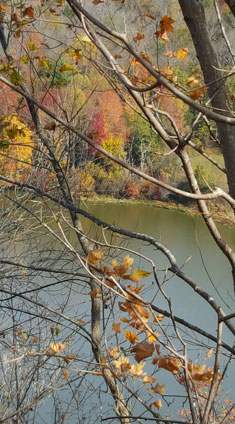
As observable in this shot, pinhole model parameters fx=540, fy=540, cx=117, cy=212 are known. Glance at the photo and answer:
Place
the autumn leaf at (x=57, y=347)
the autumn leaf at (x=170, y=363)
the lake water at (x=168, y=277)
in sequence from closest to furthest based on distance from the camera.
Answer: the autumn leaf at (x=170, y=363), the autumn leaf at (x=57, y=347), the lake water at (x=168, y=277)

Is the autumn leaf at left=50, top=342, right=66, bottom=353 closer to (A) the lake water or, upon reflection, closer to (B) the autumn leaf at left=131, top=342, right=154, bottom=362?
(A) the lake water

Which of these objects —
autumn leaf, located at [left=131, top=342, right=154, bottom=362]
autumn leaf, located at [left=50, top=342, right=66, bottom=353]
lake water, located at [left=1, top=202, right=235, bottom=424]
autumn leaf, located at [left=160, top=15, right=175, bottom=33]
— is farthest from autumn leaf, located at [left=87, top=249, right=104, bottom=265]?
lake water, located at [left=1, top=202, right=235, bottom=424]

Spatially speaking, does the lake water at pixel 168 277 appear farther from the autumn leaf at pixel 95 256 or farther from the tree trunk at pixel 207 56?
the tree trunk at pixel 207 56

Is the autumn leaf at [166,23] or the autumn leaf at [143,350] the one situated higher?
the autumn leaf at [166,23]

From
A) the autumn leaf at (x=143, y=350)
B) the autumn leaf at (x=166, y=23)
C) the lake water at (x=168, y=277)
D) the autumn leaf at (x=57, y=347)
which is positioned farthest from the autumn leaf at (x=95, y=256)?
the lake water at (x=168, y=277)

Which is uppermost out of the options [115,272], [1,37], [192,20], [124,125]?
[124,125]

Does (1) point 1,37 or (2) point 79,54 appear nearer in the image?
(2) point 79,54

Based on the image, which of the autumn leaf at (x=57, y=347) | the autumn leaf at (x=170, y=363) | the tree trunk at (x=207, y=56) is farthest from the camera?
the autumn leaf at (x=57, y=347)

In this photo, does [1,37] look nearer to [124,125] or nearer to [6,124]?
[6,124]

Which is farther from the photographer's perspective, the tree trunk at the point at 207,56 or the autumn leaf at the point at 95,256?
the autumn leaf at the point at 95,256

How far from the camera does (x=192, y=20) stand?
1.20 metres

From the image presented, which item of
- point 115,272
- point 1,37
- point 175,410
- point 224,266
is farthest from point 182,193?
point 224,266

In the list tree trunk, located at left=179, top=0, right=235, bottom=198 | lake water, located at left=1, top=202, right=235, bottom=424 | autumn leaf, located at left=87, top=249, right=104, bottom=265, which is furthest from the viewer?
lake water, located at left=1, top=202, right=235, bottom=424

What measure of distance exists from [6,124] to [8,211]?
1808mm
